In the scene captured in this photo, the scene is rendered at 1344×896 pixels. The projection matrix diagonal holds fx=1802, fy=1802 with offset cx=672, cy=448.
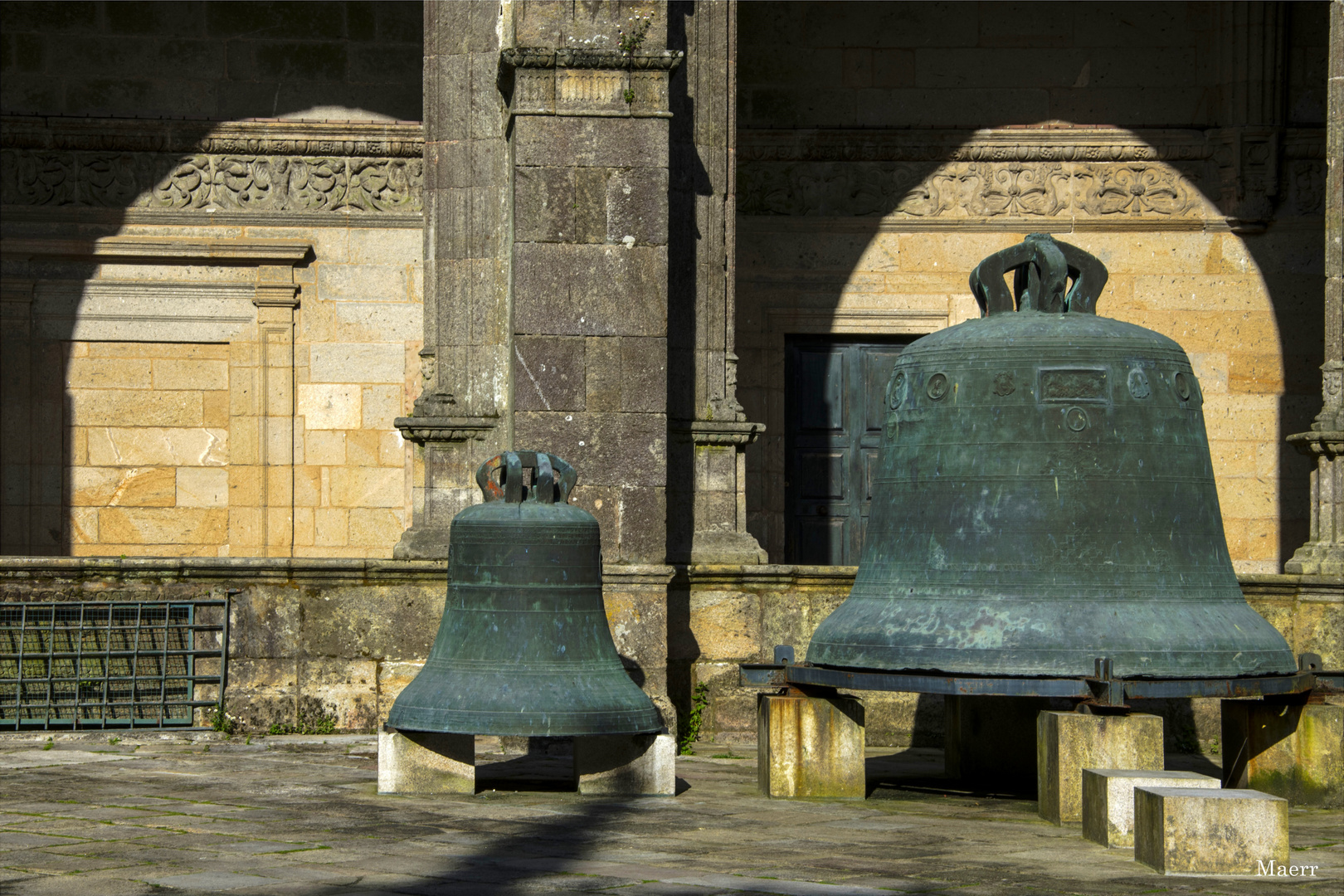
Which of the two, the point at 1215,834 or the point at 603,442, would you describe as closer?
the point at 1215,834

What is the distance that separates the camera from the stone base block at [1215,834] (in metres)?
5.61

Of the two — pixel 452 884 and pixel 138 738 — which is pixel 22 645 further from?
pixel 452 884

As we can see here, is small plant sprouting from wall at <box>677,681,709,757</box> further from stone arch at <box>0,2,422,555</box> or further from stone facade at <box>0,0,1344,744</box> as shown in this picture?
stone arch at <box>0,2,422,555</box>

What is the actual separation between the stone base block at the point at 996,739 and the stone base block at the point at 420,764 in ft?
7.26

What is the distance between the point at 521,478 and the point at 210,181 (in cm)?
708

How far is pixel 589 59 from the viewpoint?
9.38 m

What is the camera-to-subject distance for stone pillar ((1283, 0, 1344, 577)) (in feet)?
35.2

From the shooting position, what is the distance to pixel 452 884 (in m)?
5.23

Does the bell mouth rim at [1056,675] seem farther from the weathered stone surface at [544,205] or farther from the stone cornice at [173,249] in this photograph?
the stone cornice at [173,249]

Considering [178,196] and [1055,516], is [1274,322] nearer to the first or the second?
[1055,516]

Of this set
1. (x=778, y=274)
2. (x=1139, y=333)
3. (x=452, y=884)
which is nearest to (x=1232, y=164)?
(x=778, y=274)

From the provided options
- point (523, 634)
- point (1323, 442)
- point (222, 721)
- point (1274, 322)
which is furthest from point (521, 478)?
point (1274, 322)

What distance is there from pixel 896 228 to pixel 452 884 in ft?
31.7

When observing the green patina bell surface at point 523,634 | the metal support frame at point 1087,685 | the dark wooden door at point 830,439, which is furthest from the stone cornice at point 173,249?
the metal support frame at point 1087,685
